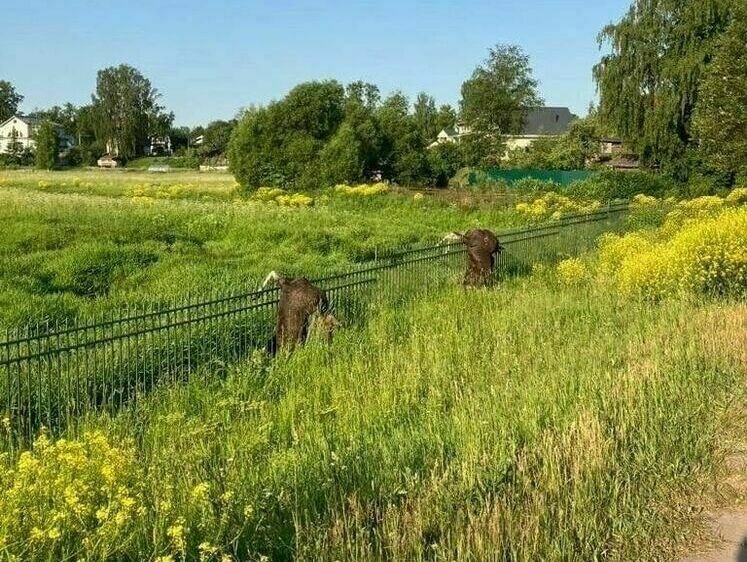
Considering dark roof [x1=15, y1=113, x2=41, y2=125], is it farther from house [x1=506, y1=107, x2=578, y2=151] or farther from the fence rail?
the fence rail

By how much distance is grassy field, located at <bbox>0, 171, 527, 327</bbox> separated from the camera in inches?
545

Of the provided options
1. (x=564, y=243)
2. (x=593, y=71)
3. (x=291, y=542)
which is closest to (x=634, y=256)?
(x=564, y=243)

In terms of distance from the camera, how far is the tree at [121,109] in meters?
109

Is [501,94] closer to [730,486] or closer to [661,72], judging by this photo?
[661,72]

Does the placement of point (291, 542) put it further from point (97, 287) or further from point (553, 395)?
point (97, 287)

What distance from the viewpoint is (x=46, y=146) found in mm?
84000

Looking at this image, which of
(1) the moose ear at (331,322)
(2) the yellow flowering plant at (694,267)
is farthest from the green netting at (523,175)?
(1) the moose ear at (331,322)

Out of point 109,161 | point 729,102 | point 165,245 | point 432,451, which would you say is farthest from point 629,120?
point 109,161

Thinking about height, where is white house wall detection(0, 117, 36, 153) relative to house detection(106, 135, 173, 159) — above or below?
above

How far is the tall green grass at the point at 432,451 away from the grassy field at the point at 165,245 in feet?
11.6

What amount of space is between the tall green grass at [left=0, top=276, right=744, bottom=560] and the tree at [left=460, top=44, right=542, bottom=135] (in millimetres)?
71333

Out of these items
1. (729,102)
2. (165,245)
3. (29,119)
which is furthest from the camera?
(29,119)

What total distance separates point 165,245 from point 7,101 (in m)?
128

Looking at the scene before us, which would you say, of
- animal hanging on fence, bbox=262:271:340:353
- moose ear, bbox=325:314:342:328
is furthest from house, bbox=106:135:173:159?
moose ear, bbox=325:314:342:328
